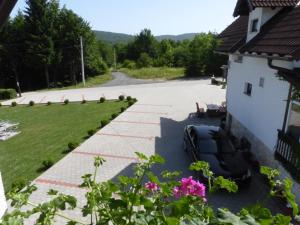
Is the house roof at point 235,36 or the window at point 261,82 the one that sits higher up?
the house roof at point 235,36

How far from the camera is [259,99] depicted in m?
10.6

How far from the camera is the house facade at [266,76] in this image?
26.9ft

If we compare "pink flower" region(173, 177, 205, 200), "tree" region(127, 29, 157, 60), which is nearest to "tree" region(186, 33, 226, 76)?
"tree" region(127, 29, 157, 60)

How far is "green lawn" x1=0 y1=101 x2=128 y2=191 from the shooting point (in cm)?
1138

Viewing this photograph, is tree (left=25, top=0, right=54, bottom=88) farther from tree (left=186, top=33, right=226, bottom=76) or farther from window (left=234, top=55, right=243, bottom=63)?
window (left=234, top=55, right=243, bottom=63)

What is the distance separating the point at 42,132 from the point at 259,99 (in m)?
11.8

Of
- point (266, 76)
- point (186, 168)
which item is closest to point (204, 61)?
Result: point (266, 76)

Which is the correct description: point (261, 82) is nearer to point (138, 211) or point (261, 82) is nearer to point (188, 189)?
point (188, 189)

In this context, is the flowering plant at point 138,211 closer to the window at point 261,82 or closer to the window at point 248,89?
the window at point 261,82

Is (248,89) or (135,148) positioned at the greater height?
(248,89)

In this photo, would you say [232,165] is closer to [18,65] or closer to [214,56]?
[214,56]

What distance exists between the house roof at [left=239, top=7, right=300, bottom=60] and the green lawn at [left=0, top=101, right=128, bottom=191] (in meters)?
8.94

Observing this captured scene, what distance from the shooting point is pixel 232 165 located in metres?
9.00

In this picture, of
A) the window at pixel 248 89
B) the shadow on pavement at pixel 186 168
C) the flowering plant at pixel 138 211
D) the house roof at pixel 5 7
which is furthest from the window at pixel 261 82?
the flowering plant at pixel 138 211
